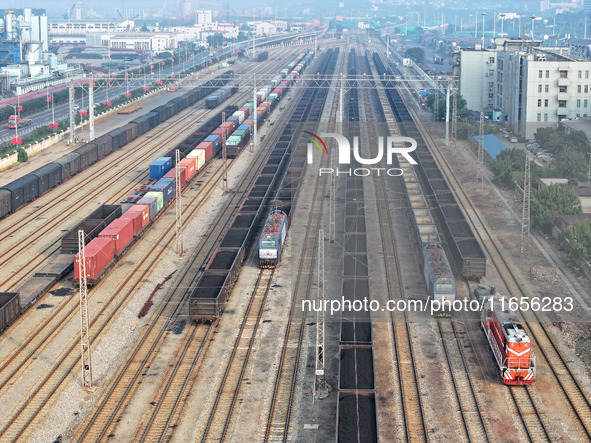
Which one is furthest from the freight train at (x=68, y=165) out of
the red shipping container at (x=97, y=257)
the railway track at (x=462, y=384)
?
the railway track at (x=462, y=384)

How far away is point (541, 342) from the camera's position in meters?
39.5

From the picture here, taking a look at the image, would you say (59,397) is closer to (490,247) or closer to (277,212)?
(277,212)

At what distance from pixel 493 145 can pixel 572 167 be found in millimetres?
15138

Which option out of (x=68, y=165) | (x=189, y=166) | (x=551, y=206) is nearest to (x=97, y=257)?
(x=189, y=166)

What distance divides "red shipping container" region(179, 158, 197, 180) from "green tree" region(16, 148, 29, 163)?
2055cm

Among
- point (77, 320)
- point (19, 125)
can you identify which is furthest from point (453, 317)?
point (19, 125)

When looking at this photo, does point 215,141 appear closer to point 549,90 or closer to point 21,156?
point 21,156

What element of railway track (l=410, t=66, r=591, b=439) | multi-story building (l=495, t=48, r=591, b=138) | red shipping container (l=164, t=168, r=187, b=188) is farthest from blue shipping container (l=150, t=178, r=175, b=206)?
multi-story building (l=495, t=48, r=591, b=138)

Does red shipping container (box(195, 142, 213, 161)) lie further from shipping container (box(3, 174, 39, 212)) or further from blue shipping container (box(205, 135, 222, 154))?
shipping container (box(3, 174, 39, 212))

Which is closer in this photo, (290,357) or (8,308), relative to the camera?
(290,357)

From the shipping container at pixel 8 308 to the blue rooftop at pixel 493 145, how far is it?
54484 millimetres

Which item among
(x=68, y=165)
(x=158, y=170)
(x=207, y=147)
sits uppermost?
(x=207, y=147)

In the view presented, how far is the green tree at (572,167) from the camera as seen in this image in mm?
70250

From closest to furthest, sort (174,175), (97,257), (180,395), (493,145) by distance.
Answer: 1. (180,395)
2. (97,257)
3. (174,175)
4. (493,145)
